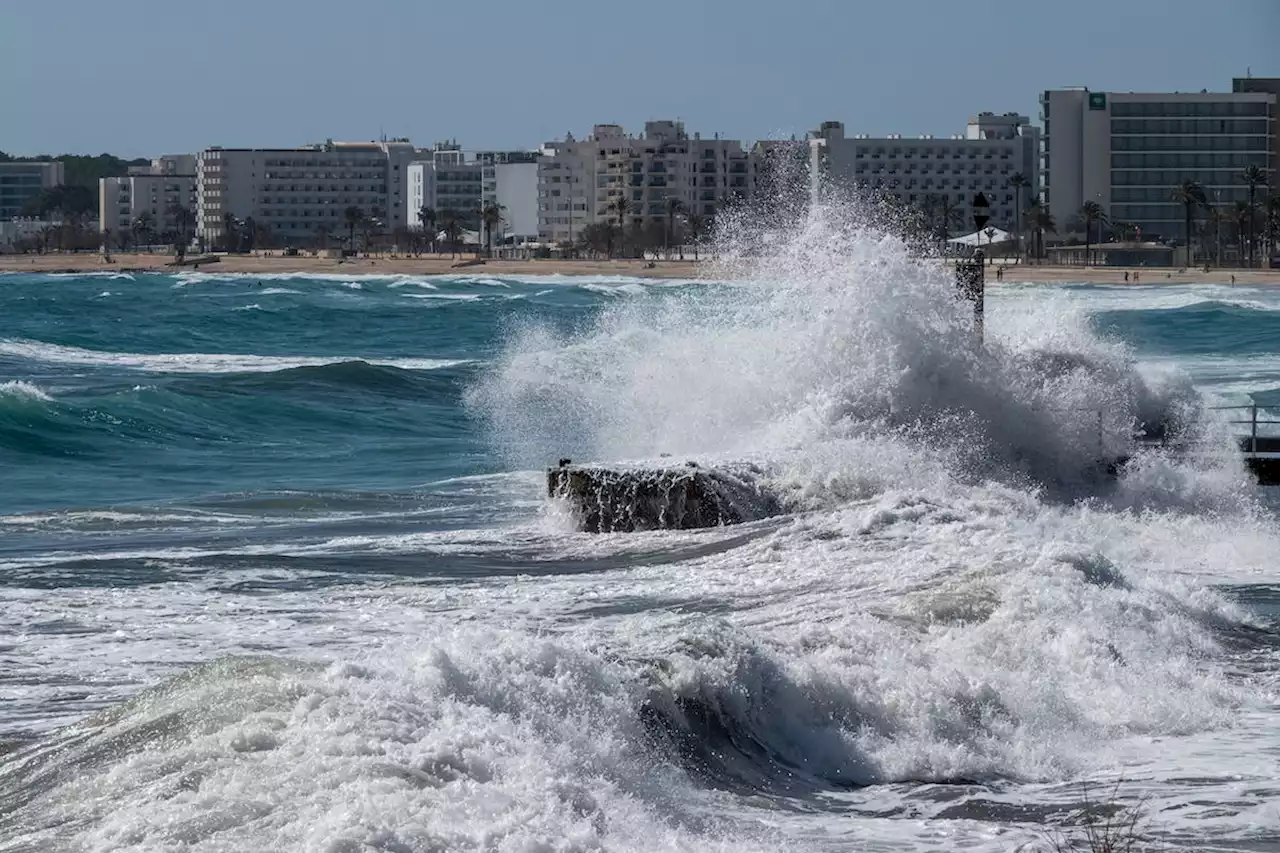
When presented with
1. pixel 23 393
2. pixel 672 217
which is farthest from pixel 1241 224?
pixel 23 393

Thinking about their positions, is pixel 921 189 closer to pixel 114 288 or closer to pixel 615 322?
pixel 114 288

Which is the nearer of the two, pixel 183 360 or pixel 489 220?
pixel 183 360

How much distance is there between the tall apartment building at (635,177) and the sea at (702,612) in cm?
13405

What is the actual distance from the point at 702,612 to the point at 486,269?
4763 inches

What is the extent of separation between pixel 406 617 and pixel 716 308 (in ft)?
65.1

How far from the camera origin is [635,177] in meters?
166

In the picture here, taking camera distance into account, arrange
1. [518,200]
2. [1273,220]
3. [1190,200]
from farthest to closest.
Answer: [518,200] → [1190,200] → [1273,220]

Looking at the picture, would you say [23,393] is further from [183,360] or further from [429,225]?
[429,225]

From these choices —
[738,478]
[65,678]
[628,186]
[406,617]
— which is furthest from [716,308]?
[628,186]

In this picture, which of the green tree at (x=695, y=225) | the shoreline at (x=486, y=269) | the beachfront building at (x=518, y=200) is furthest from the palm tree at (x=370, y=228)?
the green tree at (x=695, y=225)

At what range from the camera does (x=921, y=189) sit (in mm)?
175500

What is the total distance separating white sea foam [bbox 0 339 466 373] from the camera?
153 feet

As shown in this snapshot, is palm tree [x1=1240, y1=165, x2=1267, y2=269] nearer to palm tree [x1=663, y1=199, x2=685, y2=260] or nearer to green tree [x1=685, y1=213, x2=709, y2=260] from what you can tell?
green tree [x1=685, y1=213, x2=709, y2=260]

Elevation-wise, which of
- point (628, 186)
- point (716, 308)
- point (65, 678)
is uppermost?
point (628, 186)
